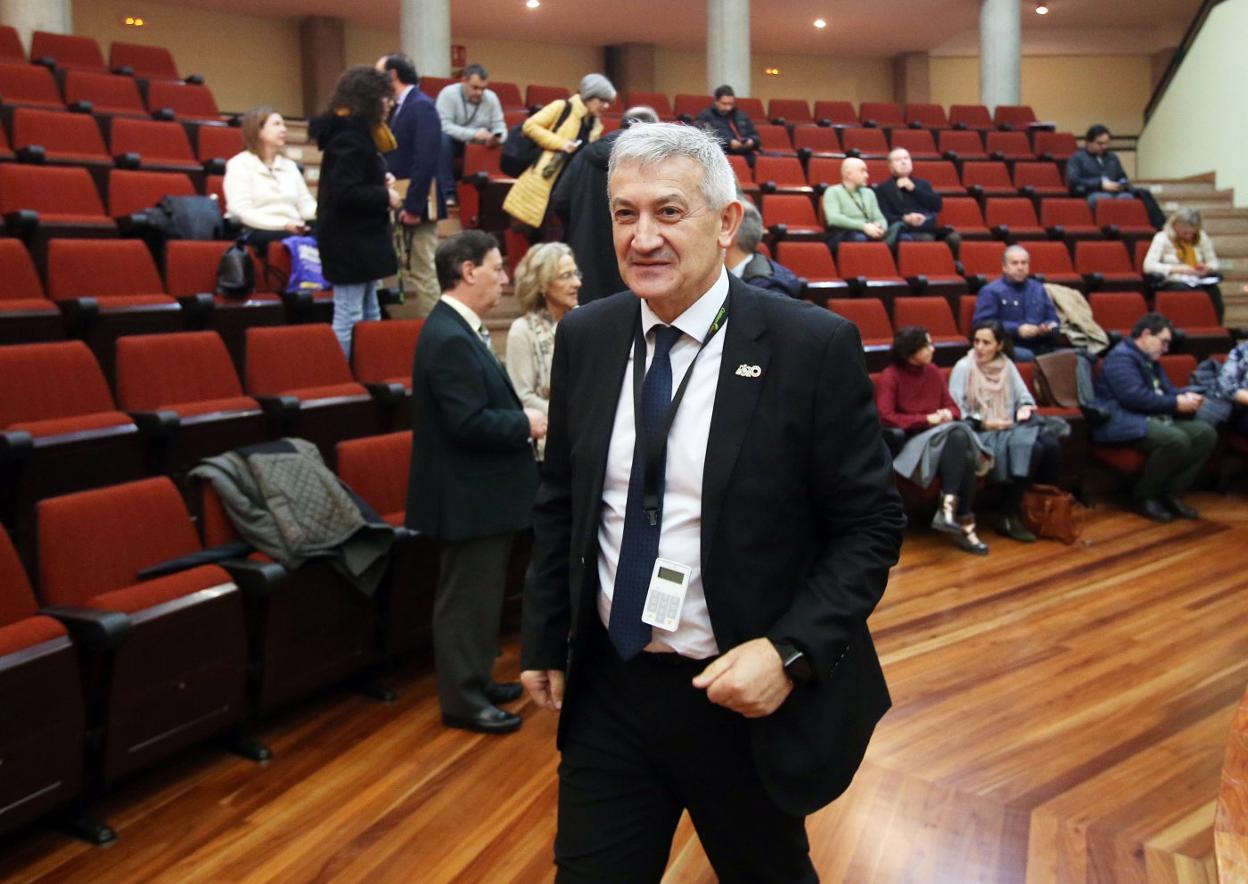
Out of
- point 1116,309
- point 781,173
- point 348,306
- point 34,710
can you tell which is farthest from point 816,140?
point 34,710

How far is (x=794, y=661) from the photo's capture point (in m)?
0.67

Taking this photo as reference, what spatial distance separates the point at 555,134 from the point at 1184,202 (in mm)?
3823

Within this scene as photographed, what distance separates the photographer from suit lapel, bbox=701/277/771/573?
27.2 inches

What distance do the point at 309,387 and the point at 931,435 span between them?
1.45m

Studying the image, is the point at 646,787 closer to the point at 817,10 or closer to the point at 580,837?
the point at 580,837

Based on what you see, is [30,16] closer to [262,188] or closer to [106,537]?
[262,188]

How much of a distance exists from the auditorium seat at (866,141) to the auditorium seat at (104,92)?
9.77ft

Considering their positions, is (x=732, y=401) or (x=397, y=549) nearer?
(x=732, y=401)

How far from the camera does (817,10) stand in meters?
6.81

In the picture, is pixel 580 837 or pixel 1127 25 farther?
pixel 1127 25

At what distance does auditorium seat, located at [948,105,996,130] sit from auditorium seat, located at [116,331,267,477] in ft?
15.5

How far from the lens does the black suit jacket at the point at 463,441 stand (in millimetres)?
1503

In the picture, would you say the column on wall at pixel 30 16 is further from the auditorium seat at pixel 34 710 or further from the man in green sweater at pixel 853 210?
the auditorium seat at pixel 34 710

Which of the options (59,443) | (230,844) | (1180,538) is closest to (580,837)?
(230,844)
